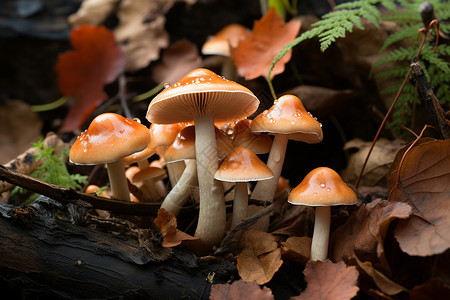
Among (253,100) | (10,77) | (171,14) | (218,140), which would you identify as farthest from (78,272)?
(10,77)

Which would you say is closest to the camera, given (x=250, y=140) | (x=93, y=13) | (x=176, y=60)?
(x=250, y=140)

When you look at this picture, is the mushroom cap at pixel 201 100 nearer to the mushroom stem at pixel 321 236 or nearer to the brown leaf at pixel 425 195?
the mushroom stem at pixel 321 236

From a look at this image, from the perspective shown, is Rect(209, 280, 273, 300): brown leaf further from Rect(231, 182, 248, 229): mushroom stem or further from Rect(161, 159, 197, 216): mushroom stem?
Rect(161, 159, 197, 216): mushroom stem

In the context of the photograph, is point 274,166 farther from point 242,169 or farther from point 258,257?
point 258,257

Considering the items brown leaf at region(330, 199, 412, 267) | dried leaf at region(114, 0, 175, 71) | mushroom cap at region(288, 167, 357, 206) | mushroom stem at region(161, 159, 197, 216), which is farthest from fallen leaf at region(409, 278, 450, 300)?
dried leaf at region(114, 0, 175, 71)

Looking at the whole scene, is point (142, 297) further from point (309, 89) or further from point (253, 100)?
point (309, 89)

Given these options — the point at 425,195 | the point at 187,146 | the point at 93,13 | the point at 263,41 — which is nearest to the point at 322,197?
the point at 425,195
